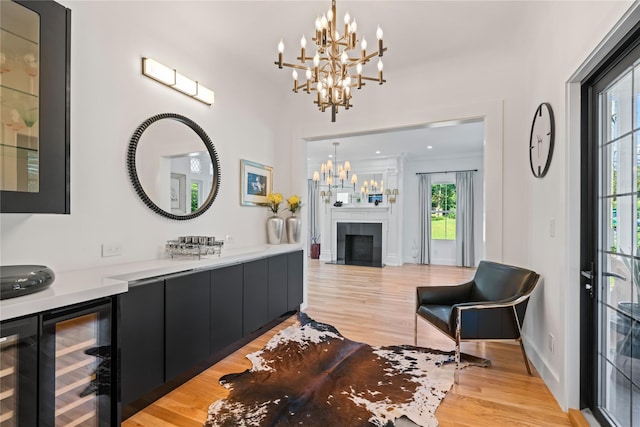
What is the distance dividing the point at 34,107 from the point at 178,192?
128 cm

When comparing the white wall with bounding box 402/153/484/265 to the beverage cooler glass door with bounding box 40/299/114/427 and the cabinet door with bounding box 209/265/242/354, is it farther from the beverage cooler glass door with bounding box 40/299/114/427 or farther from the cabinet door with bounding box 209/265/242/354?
the beverage cooler glass door with bounding box 40/299/114/427

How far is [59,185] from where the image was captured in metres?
1.59

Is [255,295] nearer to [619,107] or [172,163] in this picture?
[172,163]

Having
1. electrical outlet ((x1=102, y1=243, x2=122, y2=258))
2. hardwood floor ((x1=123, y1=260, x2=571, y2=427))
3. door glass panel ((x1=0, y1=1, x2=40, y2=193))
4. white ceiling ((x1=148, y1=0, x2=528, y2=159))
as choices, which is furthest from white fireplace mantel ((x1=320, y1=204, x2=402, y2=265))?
door glass panel ((x1=0, y1=1, x2=40, y2=193))

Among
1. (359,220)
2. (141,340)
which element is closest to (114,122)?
(141,340)

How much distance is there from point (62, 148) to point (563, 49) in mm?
3106

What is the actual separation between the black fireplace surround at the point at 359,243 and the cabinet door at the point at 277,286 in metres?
4.64

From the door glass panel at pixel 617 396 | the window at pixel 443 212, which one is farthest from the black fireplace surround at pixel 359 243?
the door glass panel at pixel 617 396

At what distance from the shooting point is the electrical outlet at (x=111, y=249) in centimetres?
214

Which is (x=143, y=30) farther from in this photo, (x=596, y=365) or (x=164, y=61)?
(x=596, y=365)

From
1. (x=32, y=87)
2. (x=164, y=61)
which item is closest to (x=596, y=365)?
(x=32, y=87)

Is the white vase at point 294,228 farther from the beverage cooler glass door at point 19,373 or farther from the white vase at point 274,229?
the beverage cooler glass door at point 19,373

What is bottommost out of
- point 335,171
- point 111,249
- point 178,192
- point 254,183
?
point 111,249

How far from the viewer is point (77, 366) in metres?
1.51
